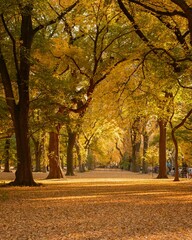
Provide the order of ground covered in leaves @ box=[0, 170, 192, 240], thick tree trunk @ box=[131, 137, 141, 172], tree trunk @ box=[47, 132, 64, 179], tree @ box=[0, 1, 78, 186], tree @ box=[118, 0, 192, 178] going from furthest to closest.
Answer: thick tree trunk @ box=[131, 137, 141, 172] < tree trunk @ box=[47, 132, 64, 179] < tree @ box=[0, 1, 78, 186] < tree @ box=[118, 0, 192, 178] < ground covered in leaves @ box=[0, 170, 192, 240]

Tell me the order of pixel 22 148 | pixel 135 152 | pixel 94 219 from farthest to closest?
pixel 135 152
pixel 22 148
pixel 94 219

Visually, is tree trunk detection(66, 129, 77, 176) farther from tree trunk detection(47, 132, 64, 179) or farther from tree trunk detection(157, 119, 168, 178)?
tree trunk detection(157, 119, 168, 178)

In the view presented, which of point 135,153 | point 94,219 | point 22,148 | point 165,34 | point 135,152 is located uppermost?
point 165,34

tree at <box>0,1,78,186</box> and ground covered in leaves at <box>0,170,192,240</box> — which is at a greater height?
tree at <box>0,1,78,186</box>

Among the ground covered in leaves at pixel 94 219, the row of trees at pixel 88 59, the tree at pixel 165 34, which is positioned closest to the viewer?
the ground covered in leaves at pixel 94 219

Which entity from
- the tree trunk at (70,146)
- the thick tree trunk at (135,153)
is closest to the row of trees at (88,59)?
the tree trunk at (70,146)

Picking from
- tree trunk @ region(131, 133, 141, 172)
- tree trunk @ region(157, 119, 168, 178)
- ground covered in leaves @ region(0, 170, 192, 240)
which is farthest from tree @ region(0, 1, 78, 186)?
tree trunk @ region(131, 133, 141, 172)

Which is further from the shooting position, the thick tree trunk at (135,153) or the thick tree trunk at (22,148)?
the thick tree trunk at (135,153)

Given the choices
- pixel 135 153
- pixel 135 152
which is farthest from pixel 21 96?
pixel 135 153

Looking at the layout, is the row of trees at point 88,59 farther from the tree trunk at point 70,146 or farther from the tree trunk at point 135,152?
the tree trunk at point 135,152

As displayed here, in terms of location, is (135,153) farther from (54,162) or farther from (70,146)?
(54,162)

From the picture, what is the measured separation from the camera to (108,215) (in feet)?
30.8

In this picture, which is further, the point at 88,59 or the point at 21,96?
the point at 88,59

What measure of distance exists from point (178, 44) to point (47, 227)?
1085 cm
